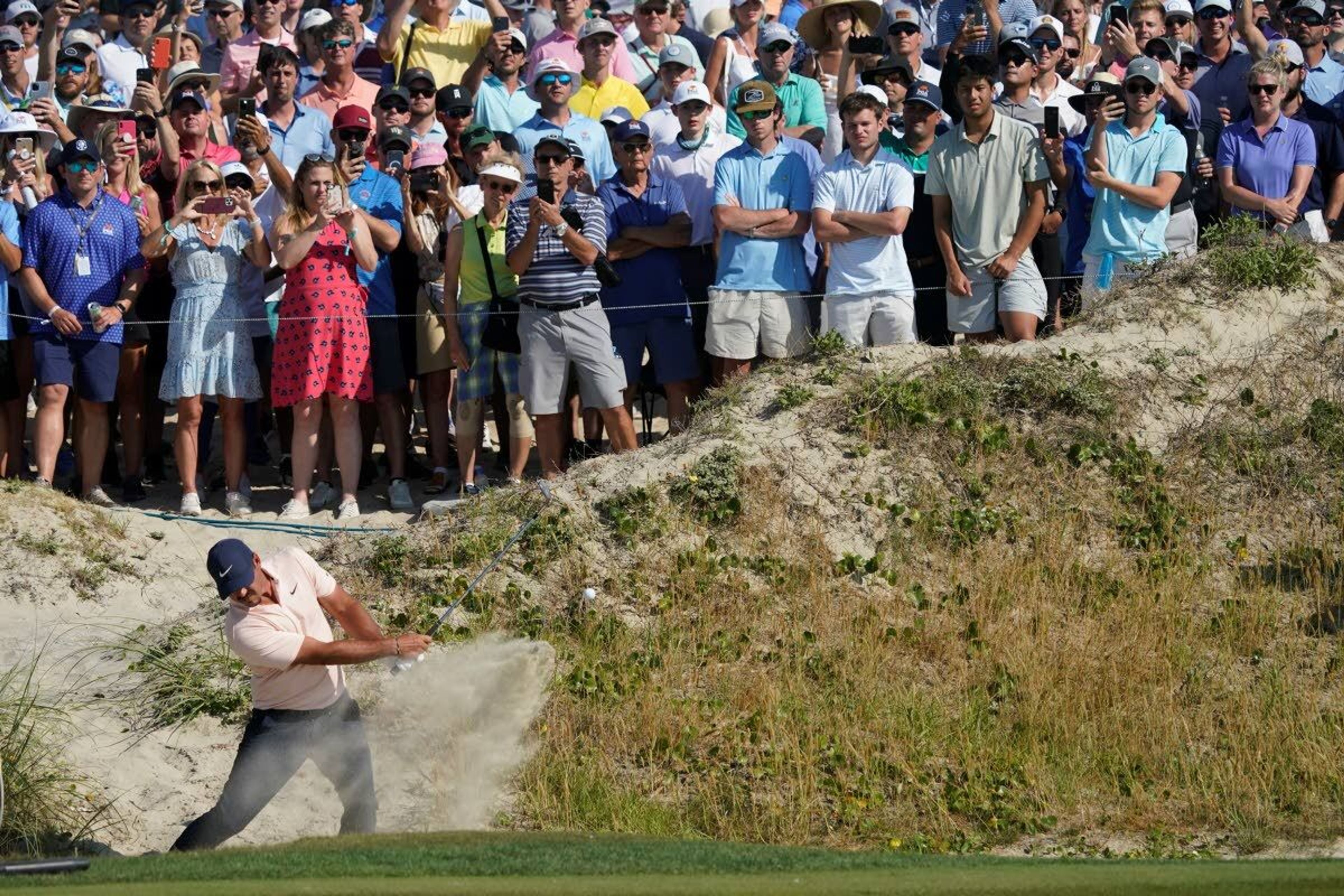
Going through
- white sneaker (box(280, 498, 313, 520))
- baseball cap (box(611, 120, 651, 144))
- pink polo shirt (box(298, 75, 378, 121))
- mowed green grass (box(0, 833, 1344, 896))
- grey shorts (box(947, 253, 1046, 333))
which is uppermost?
pink polo shirt (box(298, 75, 378, 121))

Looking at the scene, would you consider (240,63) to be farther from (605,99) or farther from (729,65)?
(729,65)

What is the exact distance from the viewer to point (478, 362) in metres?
15.0

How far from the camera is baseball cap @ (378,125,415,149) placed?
15258mm

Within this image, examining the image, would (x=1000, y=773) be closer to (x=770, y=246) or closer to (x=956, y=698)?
(x=956, y=698)

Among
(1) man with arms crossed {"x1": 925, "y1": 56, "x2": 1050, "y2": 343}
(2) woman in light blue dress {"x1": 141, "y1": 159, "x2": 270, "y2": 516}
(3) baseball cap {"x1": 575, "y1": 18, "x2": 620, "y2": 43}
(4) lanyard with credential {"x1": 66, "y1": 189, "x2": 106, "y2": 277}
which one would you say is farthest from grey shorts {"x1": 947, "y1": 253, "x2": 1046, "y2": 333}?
(4) lanyard with credential {"x1": 66, "y1": 189, "x2": 106, "y2": 277}

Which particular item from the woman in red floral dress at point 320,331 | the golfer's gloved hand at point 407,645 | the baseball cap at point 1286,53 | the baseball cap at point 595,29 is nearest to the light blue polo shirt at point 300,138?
the woman in red floral dress at point 320,331

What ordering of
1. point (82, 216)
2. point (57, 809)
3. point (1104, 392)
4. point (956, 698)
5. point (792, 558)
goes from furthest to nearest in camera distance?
point (82, 216)
point (1104, 392)
point (792, 558)
point (956, 698)
point (57, 809)

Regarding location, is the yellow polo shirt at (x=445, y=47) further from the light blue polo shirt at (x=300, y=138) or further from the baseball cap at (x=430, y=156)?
the baseball cap at (x=430, y=156)

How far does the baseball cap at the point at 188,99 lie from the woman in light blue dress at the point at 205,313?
0.72m

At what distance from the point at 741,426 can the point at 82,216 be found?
4871 millimetres

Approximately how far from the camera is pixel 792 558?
13.0 meters

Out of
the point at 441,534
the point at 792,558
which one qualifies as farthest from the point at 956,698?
the point at 441,534

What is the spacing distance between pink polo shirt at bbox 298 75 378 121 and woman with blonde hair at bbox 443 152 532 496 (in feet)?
6.01

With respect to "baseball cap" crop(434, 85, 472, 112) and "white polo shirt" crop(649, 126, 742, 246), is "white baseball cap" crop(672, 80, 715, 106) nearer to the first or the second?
"white polo shirt" crop(649, 126, 742, 246)
